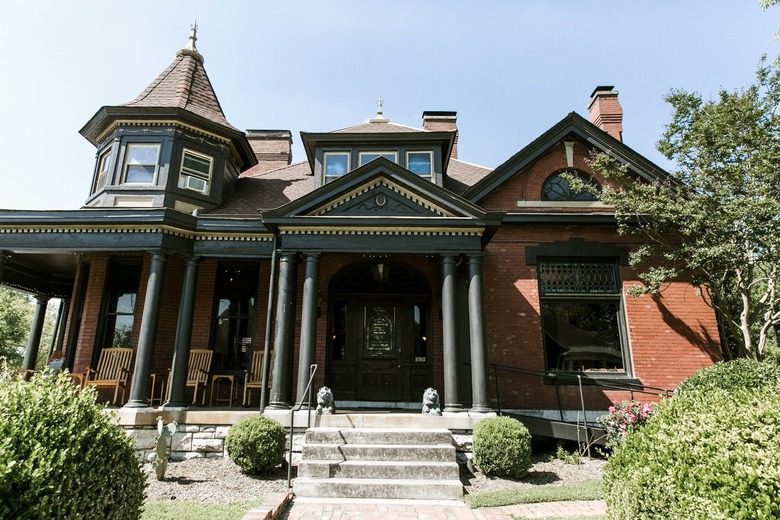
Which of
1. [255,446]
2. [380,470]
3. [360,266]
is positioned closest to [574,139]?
[360,266]

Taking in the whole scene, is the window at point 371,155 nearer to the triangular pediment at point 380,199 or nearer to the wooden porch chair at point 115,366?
the triangular pediment at point 380,199

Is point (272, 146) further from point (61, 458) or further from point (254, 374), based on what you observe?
point (61, 458)

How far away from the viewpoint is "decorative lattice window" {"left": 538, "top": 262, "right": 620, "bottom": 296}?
10695mm

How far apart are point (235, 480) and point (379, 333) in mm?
4985

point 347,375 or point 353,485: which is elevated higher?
point 347,375

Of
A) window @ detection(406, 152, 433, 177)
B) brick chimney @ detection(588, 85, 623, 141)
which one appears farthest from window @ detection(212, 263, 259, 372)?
brick chimney @ detection(588, 85, 623, 141)

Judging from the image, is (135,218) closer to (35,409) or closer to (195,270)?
(195,270)

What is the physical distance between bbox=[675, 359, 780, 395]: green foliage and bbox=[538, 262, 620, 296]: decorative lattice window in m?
3.67

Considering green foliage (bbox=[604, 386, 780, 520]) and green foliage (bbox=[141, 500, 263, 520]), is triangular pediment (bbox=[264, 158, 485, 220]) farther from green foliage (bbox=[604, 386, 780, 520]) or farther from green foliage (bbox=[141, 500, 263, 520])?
green foliage (bbox=[604, 386, 780, 520])

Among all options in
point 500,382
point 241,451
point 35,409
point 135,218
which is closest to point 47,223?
point 135,218

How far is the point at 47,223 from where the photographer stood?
9141mm

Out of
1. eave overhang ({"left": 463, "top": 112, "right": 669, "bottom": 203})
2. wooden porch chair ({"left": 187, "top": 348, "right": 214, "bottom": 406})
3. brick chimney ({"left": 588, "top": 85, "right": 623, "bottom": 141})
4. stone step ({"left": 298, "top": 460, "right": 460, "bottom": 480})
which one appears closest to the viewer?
stone step ({"left": 298, "top": 460, "right": 460, "bottom": 480})

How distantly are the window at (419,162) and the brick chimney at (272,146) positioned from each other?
5987 millimetres

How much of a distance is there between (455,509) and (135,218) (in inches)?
316
